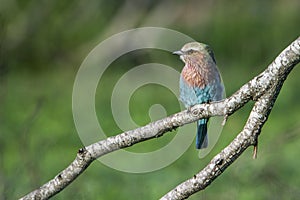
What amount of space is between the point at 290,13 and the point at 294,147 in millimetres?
4546

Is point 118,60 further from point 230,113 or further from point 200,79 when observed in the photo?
point 230,113

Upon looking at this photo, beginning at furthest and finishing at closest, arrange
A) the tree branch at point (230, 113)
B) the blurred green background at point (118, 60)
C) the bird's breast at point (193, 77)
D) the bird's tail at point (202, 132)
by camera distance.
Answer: the blurred green background at point (118, 60)
the bird's tail at point (202, 132)
the bird's breast at point (193, 77)
the tree branch at point (230, 113)

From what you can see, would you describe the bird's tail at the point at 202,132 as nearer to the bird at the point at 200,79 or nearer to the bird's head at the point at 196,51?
the bird at the point at 200,79

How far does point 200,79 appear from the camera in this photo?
2.67 metres

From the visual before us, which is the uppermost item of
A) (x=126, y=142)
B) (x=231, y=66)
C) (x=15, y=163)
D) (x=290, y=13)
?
(x=290, y=13)

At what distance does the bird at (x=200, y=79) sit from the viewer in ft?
8.52

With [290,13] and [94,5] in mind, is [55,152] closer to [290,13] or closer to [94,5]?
[94,5]

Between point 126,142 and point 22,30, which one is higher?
point 22,30

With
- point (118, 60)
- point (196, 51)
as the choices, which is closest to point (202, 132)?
point (196, 51)

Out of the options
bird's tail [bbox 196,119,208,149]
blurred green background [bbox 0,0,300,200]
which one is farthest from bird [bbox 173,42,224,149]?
blurred green background [bbox 0,0,300,200]

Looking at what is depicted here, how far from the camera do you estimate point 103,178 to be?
21.3 ft

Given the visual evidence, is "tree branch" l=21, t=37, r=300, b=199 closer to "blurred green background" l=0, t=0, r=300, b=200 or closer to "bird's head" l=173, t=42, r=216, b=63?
"bird's head" l=173, t=42, r=216, b=63

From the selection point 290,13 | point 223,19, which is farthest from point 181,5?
point 290,13

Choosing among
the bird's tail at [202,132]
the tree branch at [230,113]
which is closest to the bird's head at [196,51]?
the tree branch at [230,113]
